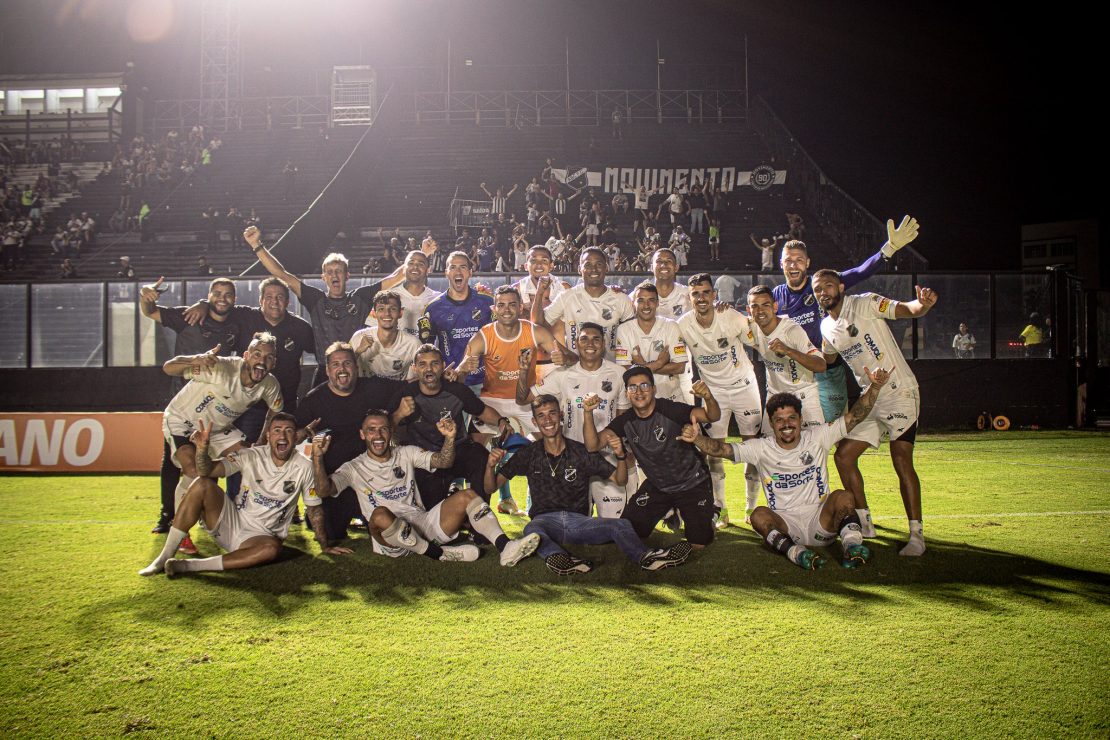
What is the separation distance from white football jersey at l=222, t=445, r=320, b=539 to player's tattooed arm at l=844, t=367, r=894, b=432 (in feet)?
14.6

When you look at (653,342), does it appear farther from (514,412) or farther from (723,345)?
(514,412)

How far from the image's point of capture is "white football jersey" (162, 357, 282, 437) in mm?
6531

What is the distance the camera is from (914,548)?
5.69 m

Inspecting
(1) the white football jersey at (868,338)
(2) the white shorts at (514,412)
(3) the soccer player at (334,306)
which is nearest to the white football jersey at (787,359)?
(1) the white football jersey at (868,338)

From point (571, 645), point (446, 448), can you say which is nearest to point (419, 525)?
point (446, 448)

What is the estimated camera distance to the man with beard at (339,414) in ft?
21.0

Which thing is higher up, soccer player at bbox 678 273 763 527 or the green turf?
soccer player at bbox 678 273 763 527

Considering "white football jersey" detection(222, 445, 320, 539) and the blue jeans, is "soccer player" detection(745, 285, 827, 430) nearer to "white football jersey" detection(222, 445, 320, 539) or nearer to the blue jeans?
the blue jeans

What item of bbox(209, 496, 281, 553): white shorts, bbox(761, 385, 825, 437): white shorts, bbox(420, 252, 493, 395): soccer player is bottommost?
bbox(209, 496, 281, 553): white shorts

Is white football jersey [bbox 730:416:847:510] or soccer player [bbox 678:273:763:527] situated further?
soccer player [bbox 678:273:763:527]

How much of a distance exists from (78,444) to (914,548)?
11.7 meters

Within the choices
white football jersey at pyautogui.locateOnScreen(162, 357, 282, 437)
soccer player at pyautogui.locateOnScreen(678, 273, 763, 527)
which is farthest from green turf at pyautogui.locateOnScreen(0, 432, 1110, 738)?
white football jersey at pyautogui.locateOnScreen(162, 357, 282, 437)

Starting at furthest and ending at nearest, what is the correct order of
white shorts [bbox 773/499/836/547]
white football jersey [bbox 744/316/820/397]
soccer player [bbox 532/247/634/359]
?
1. soccer player [bbox 532/247/634/359]
2. white football jersey [bbox 744/316/820/397]
3. white shorts [bbox 773/499/836/547]

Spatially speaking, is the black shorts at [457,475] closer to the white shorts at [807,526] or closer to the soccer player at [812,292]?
the white shorts at [807,526]
